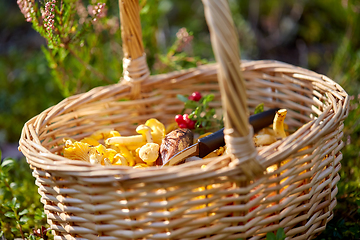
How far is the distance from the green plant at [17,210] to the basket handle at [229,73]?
0.89 meters

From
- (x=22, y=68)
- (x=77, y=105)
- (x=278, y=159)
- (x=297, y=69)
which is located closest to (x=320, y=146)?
(x=278, y=159)

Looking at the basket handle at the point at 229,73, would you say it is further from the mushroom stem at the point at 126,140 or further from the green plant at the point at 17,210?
the green plant at the point at 17,210

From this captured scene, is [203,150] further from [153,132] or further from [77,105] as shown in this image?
[77,105]

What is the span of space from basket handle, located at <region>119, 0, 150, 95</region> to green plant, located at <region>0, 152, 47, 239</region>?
2.12ft

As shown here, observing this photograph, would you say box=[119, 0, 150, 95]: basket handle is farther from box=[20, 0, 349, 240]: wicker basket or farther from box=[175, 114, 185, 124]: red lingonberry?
box=[20, 0, 349, 240]: wicker basket

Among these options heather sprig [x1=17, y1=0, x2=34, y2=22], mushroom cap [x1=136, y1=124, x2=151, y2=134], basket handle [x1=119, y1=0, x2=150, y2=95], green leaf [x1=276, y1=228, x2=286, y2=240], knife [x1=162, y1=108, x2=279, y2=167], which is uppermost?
heather sprig [x1=17, y1=0, x2=34, y2=22]

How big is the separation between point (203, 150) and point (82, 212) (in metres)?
0.47

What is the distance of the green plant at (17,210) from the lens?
4.40ft

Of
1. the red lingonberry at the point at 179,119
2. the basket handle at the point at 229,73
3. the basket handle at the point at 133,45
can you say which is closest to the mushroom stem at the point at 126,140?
the red lingonberry at the point at 179,119

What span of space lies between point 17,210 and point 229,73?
1222mm

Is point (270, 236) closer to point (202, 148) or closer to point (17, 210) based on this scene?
point (202, 148)

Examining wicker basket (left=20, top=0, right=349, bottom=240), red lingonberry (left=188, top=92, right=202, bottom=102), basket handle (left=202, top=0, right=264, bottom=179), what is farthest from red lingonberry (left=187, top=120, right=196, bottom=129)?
basket handle (left=202, top=0, right=264, bottom=179)

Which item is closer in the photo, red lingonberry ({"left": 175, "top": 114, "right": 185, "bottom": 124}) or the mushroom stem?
the mushroom stem

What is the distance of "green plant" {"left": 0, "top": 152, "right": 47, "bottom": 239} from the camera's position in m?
1.34
